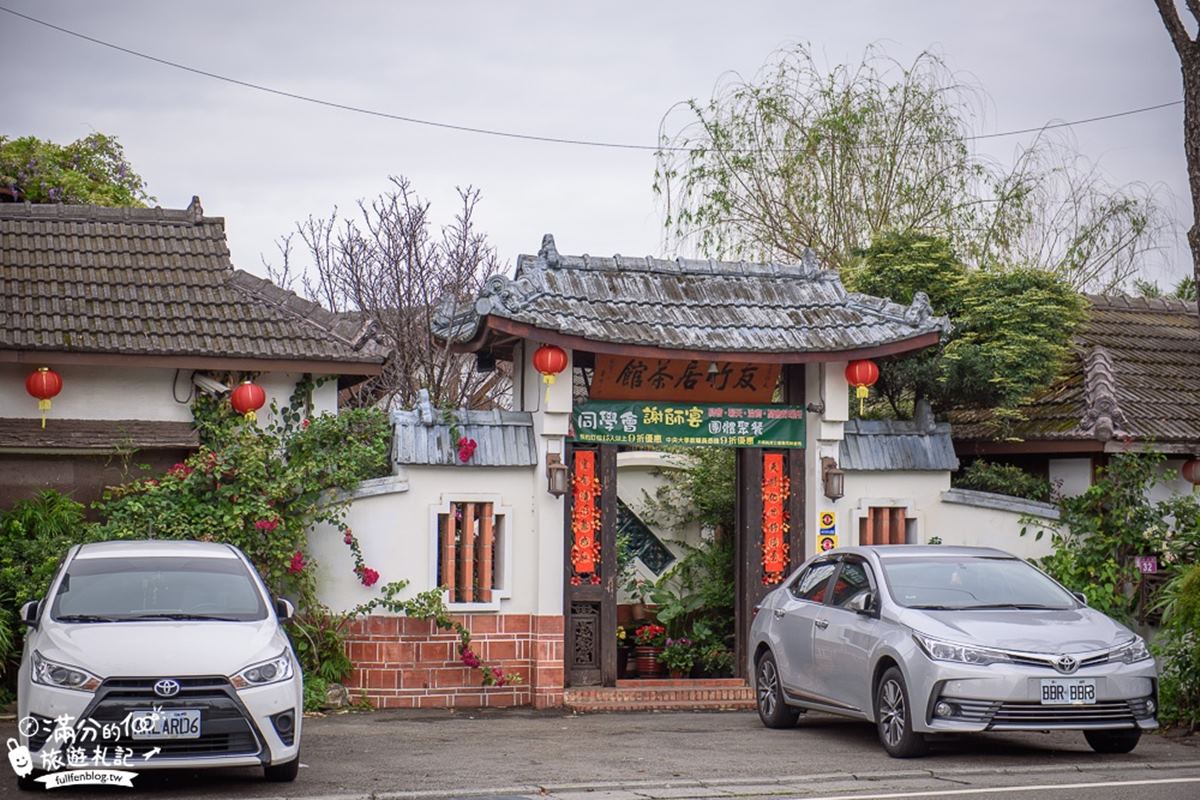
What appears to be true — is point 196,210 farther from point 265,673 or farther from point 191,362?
point 265,673

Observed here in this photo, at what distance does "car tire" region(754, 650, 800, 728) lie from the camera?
13.4 m

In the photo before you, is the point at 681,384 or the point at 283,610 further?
the point at 681,384

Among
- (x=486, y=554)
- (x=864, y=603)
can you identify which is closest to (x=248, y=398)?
(x=486, y=554)

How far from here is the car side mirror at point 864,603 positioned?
11.9 metres

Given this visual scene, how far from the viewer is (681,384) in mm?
15844

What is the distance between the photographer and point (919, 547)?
1285 centimetres

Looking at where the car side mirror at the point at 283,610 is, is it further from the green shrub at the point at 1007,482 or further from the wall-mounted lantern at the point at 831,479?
the green shrub at the point at 1007,482

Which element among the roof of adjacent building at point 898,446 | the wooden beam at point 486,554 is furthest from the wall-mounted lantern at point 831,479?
the wooden beam at point 486,554

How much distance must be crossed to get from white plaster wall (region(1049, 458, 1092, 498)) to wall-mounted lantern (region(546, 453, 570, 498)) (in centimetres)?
584

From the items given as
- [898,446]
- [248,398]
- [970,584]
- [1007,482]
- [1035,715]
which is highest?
[248,398]

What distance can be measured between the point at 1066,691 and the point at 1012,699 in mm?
410

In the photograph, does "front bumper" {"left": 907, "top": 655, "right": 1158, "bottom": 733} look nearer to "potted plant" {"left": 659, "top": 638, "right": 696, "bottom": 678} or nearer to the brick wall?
the brick wall

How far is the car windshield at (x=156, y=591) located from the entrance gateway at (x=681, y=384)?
4619mm

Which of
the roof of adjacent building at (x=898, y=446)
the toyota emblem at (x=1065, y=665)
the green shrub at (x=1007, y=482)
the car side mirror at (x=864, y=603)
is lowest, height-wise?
the toyota emblem at (x=1065, y=665)
